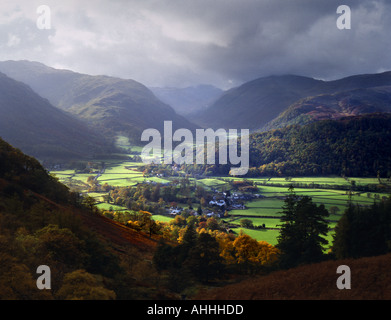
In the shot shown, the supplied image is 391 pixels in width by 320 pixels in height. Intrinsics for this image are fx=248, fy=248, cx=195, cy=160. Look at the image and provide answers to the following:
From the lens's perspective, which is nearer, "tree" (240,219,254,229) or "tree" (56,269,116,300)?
"tree" (56,269,116,300)

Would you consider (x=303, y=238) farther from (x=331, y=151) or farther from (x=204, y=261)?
(x=331, y=151)

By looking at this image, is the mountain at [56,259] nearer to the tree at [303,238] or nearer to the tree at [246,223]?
the tree at [303,238]

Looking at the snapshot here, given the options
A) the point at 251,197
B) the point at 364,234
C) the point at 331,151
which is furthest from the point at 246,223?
the point at 331,151

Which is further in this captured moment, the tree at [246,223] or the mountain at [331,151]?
the mountain at [331,151]

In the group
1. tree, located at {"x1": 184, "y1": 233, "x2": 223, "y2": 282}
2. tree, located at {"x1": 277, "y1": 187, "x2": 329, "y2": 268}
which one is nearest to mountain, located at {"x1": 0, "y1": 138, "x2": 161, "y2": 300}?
tree, located at {"x1": 184, "y1": 233, "x2": 223, "y2": 282}

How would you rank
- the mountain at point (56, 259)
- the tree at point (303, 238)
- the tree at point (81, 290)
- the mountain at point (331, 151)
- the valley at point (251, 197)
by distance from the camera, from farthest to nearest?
the mountain at point (331, 151) < the valley at point (251, 197) < the tree at point (303, 238) < the mountain at point (56, 259) < the tree at point (81, 290)

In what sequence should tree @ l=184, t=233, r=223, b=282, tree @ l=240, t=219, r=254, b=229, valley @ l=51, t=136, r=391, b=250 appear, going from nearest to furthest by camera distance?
tree @ l=184, t=233, r=223, b=282 < tree @ l=240, t=219, r=254, b=229 < valley @ l=51, t=136, r=391, b=250

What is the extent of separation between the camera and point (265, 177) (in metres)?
135

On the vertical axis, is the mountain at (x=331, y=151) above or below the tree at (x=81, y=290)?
above

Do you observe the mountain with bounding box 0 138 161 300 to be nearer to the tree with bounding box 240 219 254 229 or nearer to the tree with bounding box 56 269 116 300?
the tree with bounding box 56 269 116 300

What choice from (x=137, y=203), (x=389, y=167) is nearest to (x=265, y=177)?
(x=389, y=167)

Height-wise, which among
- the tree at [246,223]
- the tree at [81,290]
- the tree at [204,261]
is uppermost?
the tree at [81,290]

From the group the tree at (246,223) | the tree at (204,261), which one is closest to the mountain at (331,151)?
the tree at (246,223)
